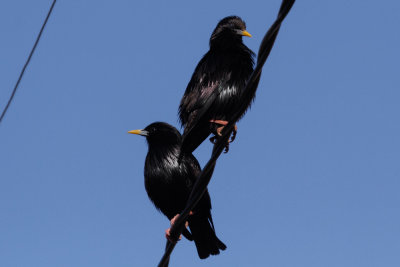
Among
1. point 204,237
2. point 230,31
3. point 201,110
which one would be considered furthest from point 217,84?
point 204,237

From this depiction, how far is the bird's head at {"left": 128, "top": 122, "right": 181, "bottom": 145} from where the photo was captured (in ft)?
19.1

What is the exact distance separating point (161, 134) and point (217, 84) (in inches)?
50.1

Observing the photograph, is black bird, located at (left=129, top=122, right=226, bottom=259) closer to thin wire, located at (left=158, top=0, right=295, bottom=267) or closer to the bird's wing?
the bird's wing

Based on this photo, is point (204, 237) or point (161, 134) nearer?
point (204, 237)

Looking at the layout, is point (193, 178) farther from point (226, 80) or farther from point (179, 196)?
point (226, 80)

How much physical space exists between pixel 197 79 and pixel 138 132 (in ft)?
4.14

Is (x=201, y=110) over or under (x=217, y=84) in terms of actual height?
under

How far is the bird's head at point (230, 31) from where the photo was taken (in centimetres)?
505

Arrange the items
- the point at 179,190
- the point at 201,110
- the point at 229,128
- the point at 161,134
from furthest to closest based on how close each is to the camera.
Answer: the point at 161,134 < the point at 179,190 < the point at 201,110 < the point at 229,128

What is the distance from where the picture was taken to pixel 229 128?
3141mm

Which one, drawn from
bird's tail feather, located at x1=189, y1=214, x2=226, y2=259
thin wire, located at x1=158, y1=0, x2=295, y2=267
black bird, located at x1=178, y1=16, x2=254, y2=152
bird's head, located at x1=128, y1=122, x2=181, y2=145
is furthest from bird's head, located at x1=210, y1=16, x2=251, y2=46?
thin wire, located at x1=158, y1=0, x2=295, y2=267

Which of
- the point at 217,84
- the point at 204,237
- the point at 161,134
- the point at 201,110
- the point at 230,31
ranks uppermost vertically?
the point at 230,31

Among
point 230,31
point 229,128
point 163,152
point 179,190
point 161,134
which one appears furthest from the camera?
point 161,134

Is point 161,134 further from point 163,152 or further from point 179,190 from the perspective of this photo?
point 179,190
